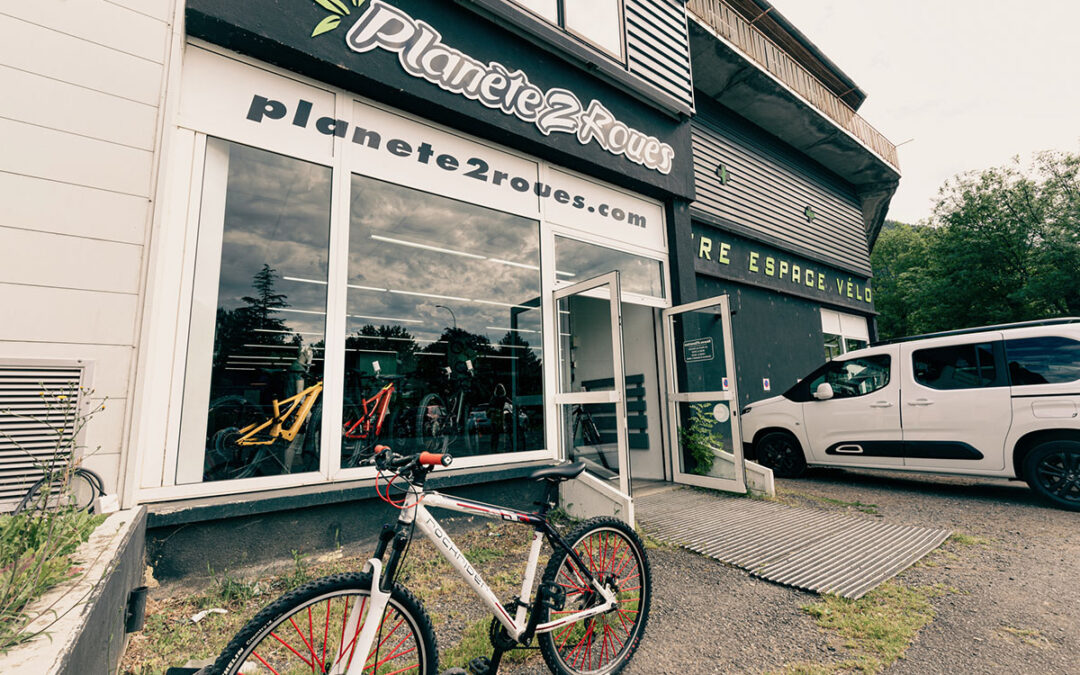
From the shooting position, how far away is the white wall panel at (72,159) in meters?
2.67

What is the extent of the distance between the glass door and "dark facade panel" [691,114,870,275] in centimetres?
393

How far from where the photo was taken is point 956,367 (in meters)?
5.32

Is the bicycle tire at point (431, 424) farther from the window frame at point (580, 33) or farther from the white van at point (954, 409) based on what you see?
the white van at point (954, 409)

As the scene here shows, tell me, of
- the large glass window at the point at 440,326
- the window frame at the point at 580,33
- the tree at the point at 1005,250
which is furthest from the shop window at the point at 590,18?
the tree at the point at 1005,250

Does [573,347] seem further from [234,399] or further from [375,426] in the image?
[234,399]

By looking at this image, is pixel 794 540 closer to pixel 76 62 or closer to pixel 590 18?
pixel 76 62

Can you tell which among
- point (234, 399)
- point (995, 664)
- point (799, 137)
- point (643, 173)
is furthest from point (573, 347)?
point (799, 137)

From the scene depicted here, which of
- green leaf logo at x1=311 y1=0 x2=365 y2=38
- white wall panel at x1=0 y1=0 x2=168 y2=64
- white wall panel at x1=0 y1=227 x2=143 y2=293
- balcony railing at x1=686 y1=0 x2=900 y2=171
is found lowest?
white wall panel at x1=0 y1=227 x2=143 y2=293

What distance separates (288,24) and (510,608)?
4622mm

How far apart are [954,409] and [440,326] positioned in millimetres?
5949

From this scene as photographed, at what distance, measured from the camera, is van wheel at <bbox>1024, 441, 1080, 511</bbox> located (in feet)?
15.0

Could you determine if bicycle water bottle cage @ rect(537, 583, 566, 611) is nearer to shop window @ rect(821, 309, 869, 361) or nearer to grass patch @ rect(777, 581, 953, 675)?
grass patch @ rect(777, 581, 953, 675)

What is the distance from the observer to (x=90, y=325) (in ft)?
9.10

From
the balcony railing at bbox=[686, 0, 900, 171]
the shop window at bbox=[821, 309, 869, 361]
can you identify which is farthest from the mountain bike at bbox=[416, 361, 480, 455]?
the shop window at bbox=[821, 309, 869, 361]
